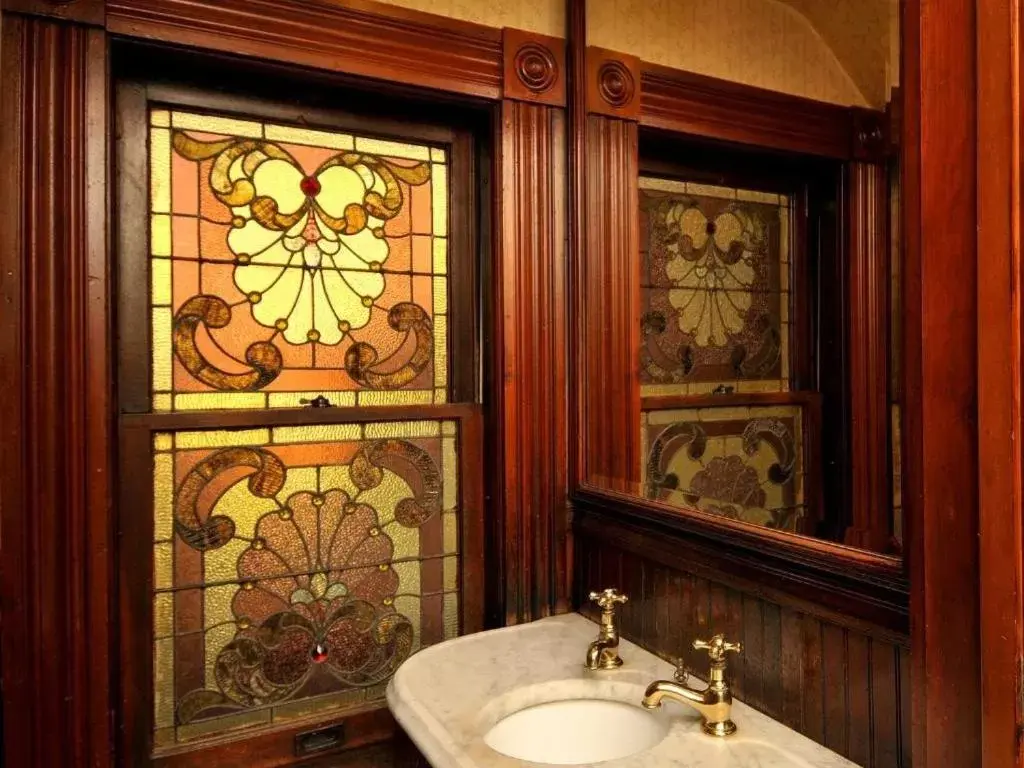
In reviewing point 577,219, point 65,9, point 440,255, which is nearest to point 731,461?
point 577,219

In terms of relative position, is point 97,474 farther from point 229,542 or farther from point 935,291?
point 935,291

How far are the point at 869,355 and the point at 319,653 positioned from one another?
1.18m

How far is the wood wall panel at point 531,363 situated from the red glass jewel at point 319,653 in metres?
0.38

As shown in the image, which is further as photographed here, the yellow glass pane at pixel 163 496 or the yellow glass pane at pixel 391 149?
the yellow glass pane at pixel 391 149

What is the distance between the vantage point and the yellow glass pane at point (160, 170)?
135 centimetres

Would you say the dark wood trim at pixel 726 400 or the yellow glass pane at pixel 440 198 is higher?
the yellow glass pane at pixel 440 198

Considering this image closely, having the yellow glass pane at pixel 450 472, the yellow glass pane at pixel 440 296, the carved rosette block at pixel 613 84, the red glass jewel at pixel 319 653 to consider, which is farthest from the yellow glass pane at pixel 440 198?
the red glass jewel at pixel 319 653

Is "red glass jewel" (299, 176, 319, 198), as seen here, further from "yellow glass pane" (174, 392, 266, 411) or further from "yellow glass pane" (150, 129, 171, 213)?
"yellow glass pane" (174, 392, 266, 411)

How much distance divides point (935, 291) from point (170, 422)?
1.26 metres

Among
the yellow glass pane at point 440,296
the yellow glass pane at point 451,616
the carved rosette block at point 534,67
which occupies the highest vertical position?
the carved rosette block at point 534,67

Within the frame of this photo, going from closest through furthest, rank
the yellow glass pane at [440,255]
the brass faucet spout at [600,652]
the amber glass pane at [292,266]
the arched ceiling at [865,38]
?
the arched ceiling at [865,38] → the brass faucet spout at [600,652] → the amber glass pane at [292,266] → the yellow glass pane at [440,255]

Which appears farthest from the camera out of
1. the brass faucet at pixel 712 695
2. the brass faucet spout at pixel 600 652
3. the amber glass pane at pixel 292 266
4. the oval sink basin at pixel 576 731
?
the amber glass pane at pixel 292 266

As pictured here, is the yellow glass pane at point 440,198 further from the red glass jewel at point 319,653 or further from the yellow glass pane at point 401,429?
the red glass jewel at point 319,653

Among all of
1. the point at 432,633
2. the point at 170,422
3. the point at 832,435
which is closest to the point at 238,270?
the point at 170,422
